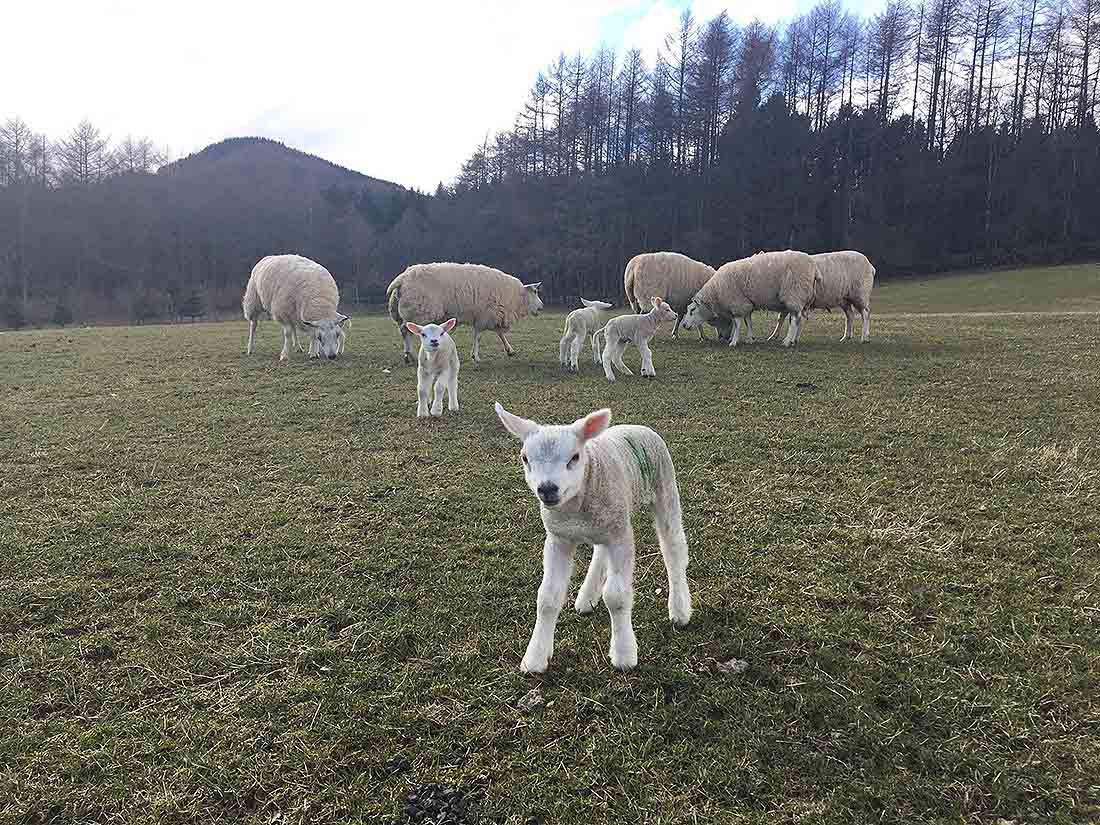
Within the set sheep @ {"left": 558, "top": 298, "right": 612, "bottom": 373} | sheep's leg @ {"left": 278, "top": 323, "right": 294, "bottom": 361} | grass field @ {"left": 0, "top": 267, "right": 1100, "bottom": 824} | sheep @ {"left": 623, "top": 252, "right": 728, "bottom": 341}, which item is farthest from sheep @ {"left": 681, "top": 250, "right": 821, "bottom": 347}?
sheep's leg @ {"left": 278, "top": 323, "right": 294, "bottom": 361}

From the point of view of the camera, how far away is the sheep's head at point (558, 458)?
2.88 meters

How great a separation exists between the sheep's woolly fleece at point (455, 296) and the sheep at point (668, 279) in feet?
12.8

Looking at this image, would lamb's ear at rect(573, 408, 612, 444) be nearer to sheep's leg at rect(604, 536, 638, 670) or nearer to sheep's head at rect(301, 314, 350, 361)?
sheep's leg at rect(604, 536, 638, 670)

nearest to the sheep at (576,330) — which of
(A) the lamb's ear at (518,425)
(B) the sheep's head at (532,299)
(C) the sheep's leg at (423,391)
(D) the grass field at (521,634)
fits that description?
(B) the sheep's head at (532,299)

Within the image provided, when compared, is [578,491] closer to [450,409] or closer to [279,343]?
[450,409]

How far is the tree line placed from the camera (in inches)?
1783

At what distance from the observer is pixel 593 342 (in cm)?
1174

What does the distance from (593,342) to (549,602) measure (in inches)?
351

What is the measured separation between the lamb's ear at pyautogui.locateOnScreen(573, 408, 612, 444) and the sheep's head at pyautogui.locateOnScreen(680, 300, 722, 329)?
13002 mm

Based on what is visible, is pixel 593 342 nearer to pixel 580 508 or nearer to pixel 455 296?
pixel 455 296

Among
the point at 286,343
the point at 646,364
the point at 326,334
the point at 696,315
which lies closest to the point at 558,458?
the point at 646,364

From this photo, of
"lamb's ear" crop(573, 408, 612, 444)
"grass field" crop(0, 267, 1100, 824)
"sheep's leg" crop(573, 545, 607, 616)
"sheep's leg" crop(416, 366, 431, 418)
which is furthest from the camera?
"sheep's leg" crop(416, 366, 431, 418)

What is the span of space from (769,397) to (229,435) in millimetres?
7010

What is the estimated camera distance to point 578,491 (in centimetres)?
301
